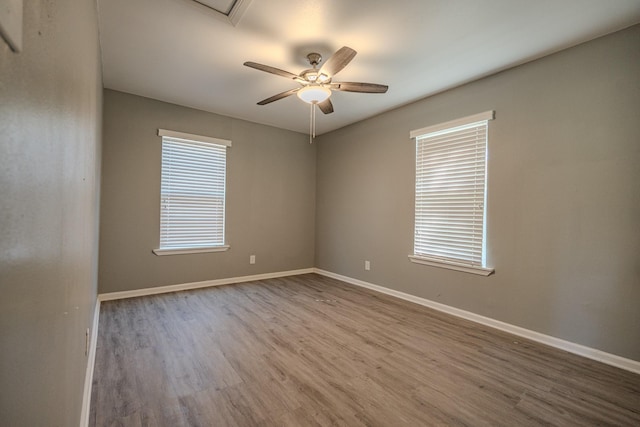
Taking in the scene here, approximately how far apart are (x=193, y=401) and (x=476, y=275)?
2817 mm

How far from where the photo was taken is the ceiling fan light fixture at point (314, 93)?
99.0 inches

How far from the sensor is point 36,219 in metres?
0.60

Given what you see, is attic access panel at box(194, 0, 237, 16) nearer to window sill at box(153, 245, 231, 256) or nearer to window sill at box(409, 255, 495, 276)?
window sill at box(153, 245, 231, 256)

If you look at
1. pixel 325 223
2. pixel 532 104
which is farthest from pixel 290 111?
pixel 532 104

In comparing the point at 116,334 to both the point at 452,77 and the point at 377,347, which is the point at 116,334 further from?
the point at 452,77

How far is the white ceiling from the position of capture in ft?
6.63

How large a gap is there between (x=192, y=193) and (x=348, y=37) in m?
2.94

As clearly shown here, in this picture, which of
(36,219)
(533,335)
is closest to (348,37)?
(36,219)

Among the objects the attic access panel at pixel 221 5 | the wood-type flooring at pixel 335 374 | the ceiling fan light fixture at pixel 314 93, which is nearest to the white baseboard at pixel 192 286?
the wood-type flooring at pixel 335 374

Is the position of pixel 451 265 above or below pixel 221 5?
below

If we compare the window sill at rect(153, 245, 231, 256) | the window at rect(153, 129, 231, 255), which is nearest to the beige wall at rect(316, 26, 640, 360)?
the window sill at rect(153, 245, 231, 256)

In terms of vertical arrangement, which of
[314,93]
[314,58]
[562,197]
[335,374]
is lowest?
[335,374]

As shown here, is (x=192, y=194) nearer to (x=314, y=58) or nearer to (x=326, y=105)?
(x=326, y=105)

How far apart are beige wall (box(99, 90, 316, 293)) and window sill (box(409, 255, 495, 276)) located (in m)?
2.27
